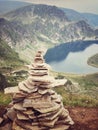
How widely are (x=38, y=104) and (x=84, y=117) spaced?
3644 millimetres

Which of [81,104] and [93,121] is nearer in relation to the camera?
[93,121]

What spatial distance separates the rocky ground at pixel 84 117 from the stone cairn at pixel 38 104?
1.20m

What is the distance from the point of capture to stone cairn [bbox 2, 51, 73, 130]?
45.2 feet

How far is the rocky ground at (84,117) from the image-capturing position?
50.5ft

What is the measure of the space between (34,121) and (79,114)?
381 centimetres

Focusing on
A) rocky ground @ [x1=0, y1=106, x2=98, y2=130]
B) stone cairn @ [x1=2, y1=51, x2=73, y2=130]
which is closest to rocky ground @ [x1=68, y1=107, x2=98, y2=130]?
rocky ground @ [x1=0, y1=106, x2=98, y2=130]

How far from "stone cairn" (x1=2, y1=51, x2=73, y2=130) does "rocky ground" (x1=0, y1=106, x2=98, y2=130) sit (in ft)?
3.95

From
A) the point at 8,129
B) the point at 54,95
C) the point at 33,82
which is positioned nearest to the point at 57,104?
the point at 54,95

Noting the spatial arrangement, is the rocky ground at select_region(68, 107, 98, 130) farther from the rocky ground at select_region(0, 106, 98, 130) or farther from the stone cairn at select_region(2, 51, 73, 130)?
the stone cairn at select_region(2, 51, 73, 130)

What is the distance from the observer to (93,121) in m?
16.0

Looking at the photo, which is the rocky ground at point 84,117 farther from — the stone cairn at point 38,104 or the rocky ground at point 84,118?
the stone cairn at point 38,104

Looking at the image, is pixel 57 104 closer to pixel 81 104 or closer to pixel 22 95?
pixel 22 95

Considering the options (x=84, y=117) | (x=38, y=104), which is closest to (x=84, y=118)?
(x=84, y=117)

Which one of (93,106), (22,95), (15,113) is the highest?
(22,95)
